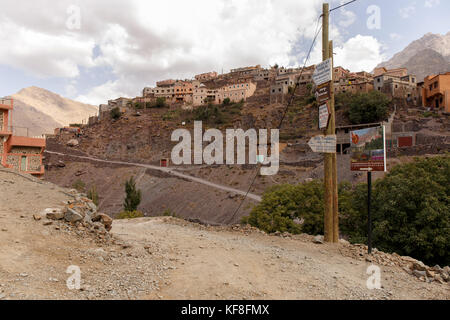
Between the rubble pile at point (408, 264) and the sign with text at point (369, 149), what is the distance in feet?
9.36

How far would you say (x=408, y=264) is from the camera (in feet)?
27.3

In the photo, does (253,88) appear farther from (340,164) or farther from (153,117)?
(340,164)

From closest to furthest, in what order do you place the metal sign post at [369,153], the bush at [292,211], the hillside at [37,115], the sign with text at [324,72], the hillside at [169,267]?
the hillside at [169,267], the metal sign post at [369,153], the sign with text at [324,72], the bush at [292,211], the hillside at [37,115]

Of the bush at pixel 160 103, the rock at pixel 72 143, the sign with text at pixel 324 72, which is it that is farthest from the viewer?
the bush at pixel 160 103

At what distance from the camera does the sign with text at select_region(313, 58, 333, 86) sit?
392 inches

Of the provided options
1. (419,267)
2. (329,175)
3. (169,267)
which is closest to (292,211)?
(329,175)

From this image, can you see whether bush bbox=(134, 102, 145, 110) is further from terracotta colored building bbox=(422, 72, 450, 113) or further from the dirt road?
terracotta colored building bbox=(422, 72, 450, 113)

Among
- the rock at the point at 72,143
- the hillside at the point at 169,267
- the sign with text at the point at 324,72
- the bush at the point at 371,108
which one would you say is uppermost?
the bush at the point at 371,108

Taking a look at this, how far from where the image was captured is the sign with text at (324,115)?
32.9ft

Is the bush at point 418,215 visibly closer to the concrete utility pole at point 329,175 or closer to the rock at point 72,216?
the concrete utility pole at point 329,175

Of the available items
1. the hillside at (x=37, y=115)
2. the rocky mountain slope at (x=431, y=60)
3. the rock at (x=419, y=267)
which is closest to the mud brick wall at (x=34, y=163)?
the rock at (x=419, y=267)

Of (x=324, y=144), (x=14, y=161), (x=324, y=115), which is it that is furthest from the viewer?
(x=14, y=161)

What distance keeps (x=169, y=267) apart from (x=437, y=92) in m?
59.3

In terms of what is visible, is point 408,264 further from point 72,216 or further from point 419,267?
point 72,216
